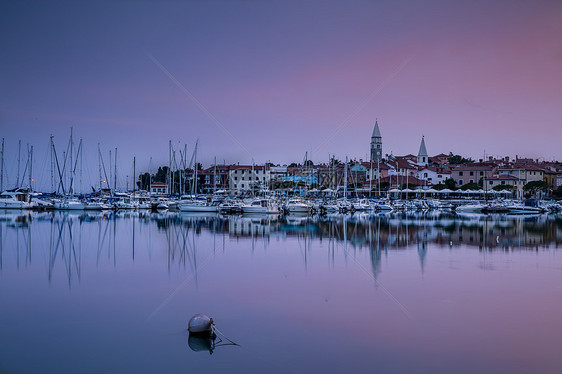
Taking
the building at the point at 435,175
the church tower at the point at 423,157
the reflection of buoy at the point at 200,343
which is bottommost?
the reflection of buoy at the point at 200,343

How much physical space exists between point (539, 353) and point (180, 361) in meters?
7.46

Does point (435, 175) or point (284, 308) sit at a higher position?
point (435, 175)

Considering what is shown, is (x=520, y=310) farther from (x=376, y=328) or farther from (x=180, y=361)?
(x=180, y=361)

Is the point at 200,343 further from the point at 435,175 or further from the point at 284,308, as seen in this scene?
the point at 435,175

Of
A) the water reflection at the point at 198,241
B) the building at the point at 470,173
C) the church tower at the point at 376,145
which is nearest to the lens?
the water reflection at the point at 198,241

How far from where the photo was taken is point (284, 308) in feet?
44.4

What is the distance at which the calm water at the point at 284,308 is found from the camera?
9680 mm

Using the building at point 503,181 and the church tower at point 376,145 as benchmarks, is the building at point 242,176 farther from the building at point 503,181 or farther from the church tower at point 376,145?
the building at point 503,181

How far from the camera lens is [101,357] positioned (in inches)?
382

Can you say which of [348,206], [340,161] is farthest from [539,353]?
[340,161]

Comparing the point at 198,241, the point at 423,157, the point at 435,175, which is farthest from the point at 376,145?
the point at 198,241

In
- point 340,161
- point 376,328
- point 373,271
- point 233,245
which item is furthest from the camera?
point 340,161

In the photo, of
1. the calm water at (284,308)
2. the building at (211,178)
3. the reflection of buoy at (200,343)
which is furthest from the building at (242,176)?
the reflection of buoy at (200,343)

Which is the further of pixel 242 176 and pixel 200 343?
pixel 242 176
